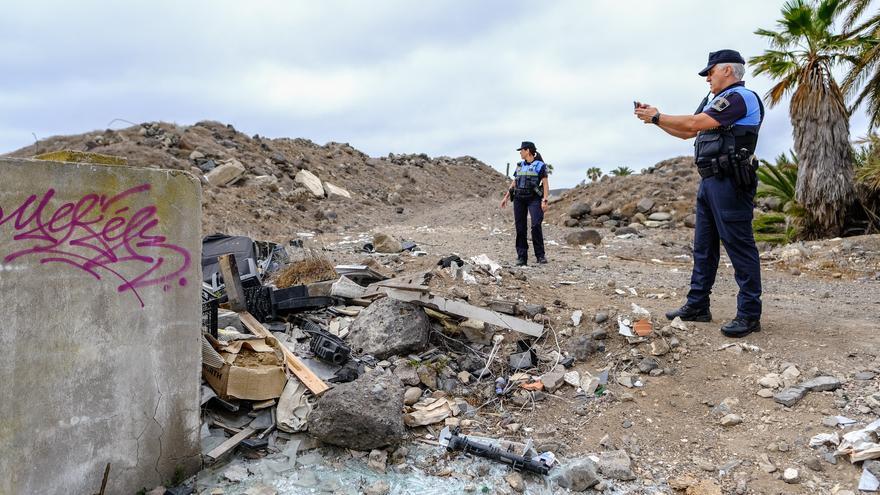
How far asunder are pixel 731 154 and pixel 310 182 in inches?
676

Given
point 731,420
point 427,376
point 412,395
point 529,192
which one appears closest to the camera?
point 731,420

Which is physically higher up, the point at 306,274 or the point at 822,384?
the point at 306,274

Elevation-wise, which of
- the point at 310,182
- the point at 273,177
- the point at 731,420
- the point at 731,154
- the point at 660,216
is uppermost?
the point at 273,177

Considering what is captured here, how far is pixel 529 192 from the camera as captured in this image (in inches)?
313

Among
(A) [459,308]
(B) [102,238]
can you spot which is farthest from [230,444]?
(A) [459,308]

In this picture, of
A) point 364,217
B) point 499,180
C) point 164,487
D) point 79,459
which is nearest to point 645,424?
point 164,487

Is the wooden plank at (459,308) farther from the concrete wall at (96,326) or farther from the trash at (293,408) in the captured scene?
the concrete wall at (96,326)

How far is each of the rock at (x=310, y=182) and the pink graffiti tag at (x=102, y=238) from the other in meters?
16.5

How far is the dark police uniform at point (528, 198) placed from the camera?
7906 mm

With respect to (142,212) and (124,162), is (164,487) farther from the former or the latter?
(124,162)

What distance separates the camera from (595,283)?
6656mm

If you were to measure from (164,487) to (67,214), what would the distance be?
1448 millimetres

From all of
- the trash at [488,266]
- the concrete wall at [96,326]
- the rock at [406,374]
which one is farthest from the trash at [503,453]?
the trash at [488,266]

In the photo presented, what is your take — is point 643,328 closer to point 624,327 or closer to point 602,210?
point 624,327
